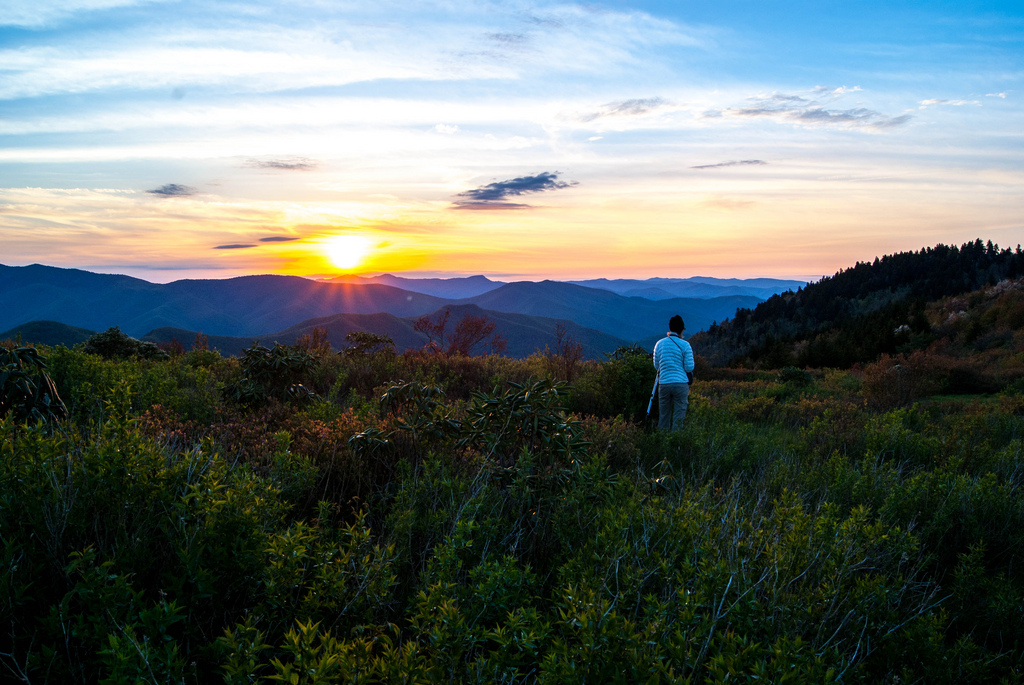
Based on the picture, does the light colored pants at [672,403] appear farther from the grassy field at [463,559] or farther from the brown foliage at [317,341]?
the brown foliage at [317,341]

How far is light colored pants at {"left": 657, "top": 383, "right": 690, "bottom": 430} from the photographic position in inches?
298

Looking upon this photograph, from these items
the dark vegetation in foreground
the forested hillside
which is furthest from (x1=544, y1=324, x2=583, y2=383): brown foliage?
the forested hillside

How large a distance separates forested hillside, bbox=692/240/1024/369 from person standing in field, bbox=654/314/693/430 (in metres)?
23.1

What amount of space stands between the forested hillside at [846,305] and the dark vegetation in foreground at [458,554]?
26.6 meters

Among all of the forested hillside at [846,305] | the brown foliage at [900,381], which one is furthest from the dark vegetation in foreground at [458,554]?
the forested hillside at [846,305]

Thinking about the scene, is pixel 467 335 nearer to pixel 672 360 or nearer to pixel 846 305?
pixel 672 360

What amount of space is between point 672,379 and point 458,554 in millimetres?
5382

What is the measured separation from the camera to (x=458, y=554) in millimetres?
2852

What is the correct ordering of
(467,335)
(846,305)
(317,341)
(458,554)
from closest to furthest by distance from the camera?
1. (458,554)
2. (317,341)
3. (467,335)
4. (846,305)

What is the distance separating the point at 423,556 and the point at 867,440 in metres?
5.85

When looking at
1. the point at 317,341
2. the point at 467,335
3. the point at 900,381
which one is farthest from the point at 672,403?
the point at 467,335

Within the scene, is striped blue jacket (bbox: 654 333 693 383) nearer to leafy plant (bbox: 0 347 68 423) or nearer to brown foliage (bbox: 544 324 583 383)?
brown foliage (bbox: 544 324 583 383)

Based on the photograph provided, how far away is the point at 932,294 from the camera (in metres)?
54.5

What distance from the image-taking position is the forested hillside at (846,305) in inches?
1156
